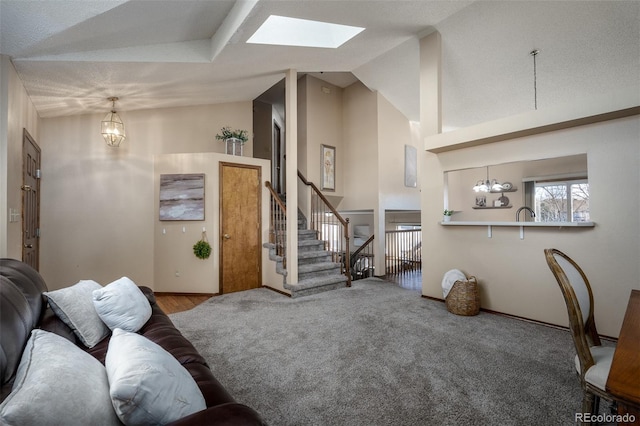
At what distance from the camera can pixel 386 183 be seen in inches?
250

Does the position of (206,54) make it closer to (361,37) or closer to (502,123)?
(361,37)

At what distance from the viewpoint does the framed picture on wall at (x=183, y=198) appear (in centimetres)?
477

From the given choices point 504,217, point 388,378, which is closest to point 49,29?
point 388,378

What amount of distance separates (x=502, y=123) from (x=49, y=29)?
4.65 meters

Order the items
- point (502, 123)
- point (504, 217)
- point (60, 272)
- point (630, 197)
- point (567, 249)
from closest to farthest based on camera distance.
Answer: point (630, 197) → point (567, 249) → point (502, 123) → point (60, 272) → point (504, 217)

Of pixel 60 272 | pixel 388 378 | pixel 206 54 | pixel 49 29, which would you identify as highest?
pixel 206 54

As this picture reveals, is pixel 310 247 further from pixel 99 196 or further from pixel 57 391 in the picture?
pixel 57 391

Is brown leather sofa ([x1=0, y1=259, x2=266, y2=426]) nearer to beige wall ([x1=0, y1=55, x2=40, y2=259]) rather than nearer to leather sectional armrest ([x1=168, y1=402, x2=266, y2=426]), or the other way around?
leather sectional armrest ([x1=168, y1=402, x2=266, y2=426])

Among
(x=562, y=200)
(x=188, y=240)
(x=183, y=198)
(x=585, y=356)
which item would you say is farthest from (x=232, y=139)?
(x=562, y=200)

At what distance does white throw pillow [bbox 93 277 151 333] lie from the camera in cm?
191

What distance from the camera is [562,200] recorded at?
6.25 m

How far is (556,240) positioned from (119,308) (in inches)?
163

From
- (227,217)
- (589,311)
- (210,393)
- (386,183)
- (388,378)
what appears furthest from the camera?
(386,183)

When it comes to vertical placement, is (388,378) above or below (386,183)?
below
